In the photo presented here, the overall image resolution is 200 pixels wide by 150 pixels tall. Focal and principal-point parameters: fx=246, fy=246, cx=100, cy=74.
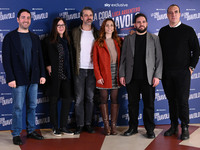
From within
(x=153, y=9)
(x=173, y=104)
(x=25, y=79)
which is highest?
(x=153, y=9)

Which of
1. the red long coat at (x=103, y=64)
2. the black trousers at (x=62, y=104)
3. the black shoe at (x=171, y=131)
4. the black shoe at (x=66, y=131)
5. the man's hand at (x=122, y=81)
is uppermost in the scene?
the red long coat at (x=103, y=64)

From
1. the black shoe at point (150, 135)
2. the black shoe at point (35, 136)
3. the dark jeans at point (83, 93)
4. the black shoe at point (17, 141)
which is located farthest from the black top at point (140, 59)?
the black shoe at point (17, 141)

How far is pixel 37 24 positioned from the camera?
3.68 meters

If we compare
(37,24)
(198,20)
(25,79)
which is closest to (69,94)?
(25,79)

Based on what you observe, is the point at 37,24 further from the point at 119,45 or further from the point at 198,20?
the point at 198,20

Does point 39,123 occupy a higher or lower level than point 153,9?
lower

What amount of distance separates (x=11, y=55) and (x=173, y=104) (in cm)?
223

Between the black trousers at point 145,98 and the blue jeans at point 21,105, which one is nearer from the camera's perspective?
the blue jeans at point 21,105

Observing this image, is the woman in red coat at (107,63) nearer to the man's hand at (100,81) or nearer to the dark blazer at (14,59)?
the man's hand at (100,81)

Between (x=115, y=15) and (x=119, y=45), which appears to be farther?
(x=115, y=15)

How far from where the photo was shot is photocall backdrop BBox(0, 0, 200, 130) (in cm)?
363

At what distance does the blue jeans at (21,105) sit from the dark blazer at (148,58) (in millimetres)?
1218

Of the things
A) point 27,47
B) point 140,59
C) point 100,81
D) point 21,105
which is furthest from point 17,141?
point 140,59

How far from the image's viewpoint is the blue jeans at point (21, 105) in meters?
3.07
